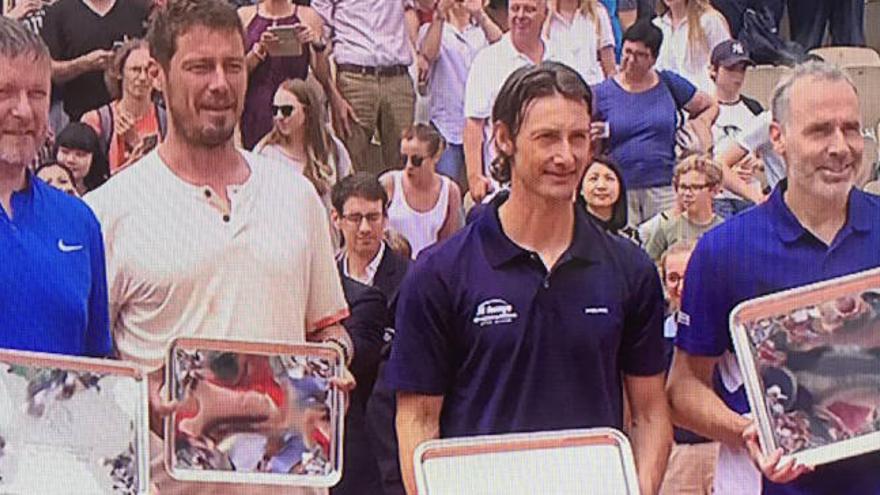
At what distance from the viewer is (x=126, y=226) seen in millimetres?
3617

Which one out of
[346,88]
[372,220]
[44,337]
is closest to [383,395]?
[372,220]

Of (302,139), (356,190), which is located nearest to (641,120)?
(302,139)

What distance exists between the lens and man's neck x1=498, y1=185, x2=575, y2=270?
3457mm

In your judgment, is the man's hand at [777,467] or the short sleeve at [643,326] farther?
the short sleeve at [643,326]

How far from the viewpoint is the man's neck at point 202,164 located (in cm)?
365

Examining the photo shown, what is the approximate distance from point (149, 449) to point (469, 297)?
0.70 metres

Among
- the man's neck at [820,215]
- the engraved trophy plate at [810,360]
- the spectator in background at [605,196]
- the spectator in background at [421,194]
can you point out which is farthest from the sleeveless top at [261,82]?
the engraved trophy plate at [810,360]

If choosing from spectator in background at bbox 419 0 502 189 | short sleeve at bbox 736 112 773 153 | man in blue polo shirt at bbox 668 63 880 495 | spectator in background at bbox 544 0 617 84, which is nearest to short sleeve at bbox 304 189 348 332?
man in blue polo shirt at bbox 668 63 880 495

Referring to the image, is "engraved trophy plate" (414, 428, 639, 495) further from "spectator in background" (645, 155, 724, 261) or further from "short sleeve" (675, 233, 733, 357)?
"spectator in background" (645, 155, 724, 261)

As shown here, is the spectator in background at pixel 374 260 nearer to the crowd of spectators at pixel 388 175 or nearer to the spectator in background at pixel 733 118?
the crowd of spectators at pixel 388 175

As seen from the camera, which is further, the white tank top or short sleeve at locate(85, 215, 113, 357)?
the white tank top

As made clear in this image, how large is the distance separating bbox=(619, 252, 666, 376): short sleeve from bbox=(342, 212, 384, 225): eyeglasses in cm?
207

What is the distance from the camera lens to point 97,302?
11.4 ft

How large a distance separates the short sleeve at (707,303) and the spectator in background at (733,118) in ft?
10.4
